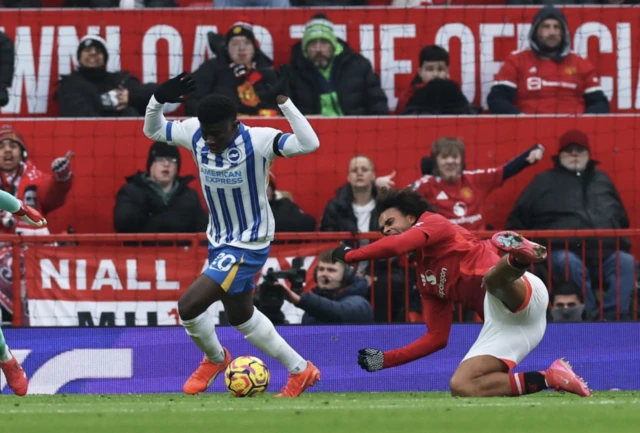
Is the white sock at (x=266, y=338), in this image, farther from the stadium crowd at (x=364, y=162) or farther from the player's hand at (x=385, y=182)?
the player's hand at (x=385, y=182)

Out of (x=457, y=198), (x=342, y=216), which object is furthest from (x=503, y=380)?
(x=342, y=216)

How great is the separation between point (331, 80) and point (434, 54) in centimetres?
104

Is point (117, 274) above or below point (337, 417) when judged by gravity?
above

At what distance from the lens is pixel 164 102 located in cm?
915

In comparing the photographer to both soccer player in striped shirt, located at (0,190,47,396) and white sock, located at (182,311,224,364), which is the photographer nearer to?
white sock, located at (182,311,224,364)

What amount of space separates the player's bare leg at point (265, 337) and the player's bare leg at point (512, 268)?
5.58ft

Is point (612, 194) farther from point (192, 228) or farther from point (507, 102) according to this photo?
point (192, 228)

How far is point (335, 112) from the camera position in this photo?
44.2ft

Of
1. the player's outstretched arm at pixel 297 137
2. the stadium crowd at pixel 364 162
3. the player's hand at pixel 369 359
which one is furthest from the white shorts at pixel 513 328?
the stadium crowd at pixel 364 162

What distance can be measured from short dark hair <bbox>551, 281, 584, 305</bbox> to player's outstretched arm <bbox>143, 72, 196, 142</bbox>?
12.4 feet

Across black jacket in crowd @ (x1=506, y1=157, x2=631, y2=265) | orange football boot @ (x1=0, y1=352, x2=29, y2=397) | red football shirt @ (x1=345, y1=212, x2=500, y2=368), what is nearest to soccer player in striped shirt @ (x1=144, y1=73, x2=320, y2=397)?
red football shirt @ (x1=345, y1=212, x2=500, y2=368)

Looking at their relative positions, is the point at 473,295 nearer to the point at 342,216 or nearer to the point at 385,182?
the point at 342,216

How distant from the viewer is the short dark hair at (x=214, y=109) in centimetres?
884

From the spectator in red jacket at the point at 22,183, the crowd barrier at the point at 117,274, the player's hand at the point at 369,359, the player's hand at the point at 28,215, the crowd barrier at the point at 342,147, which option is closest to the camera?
the player's hand at the point at 369,359
